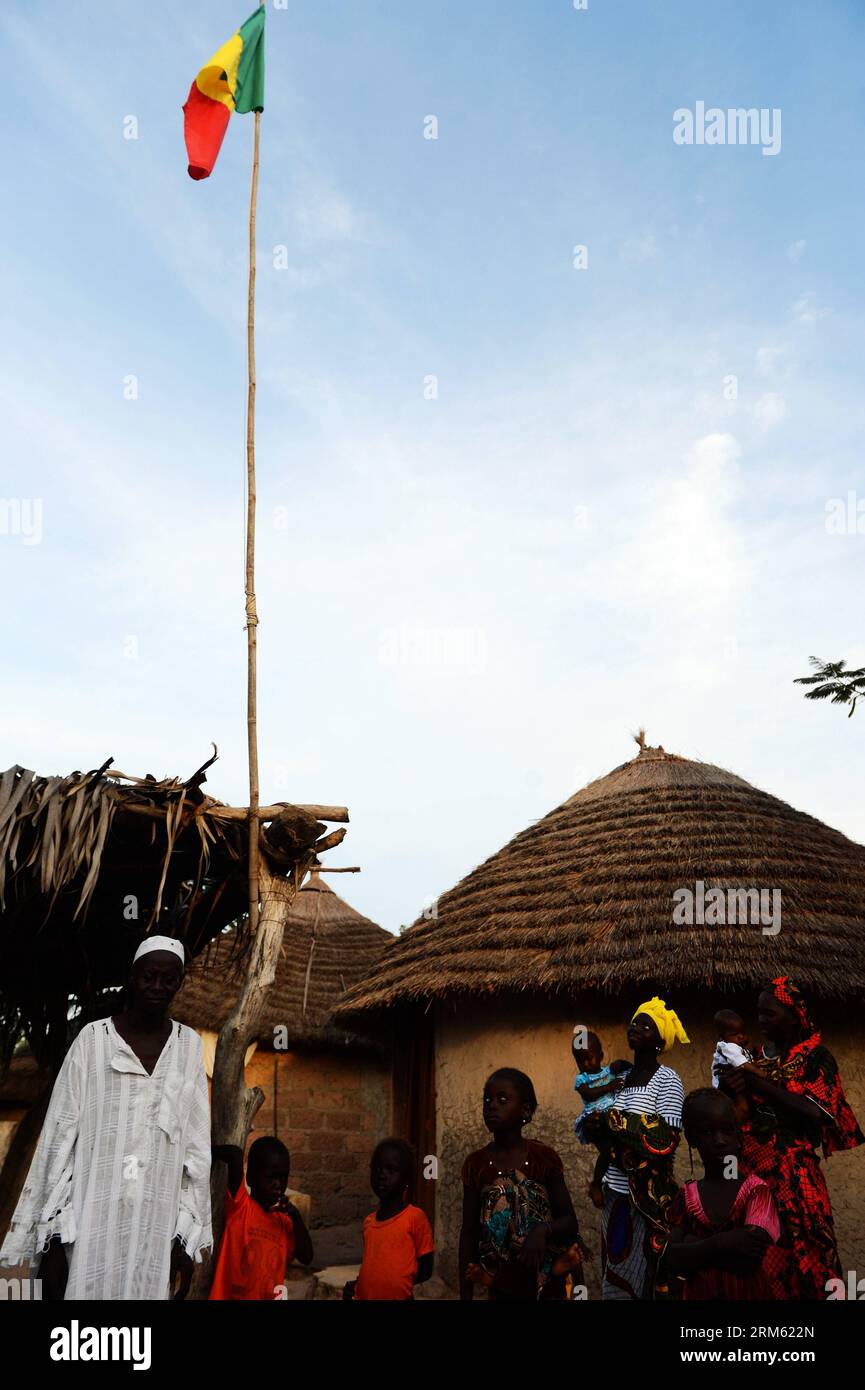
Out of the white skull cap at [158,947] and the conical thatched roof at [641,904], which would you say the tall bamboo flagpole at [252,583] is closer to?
the white skull cap at [158,947]

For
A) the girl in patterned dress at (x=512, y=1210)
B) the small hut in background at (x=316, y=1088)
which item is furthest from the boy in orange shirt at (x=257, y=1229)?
the small hut in background at (x=316, y=1088)

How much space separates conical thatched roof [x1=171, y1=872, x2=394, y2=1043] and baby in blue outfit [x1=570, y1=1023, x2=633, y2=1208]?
625 centimetres

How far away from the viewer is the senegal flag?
21.4 feet

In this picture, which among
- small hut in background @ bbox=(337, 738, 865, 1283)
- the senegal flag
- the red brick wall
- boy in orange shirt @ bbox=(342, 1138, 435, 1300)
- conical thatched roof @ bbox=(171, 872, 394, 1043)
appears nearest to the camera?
boy in orange shirt @ bbox=(342, 1138, 435, 1300)

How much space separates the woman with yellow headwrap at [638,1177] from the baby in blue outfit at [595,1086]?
53mm

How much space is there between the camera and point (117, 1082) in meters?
3.23

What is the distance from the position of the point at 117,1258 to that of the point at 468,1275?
1138 mm

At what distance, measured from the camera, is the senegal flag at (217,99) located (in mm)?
6508

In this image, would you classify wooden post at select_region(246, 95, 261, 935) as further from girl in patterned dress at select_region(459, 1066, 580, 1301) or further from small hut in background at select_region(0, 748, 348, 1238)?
girl in patterned dress at select_region(459, 1066, 580, 1301)

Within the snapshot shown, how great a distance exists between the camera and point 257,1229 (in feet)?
13.1

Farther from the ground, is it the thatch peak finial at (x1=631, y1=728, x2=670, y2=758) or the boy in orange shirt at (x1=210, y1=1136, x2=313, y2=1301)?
the thatch peak finial at (x1=631, y1=728, x2=670, y2=758)

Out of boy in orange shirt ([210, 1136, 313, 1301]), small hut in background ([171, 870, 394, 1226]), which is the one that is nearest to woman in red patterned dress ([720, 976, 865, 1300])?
boy in orange shirt ([210, 1136, 313, 1301])

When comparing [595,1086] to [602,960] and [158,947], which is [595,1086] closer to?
[158,947]
